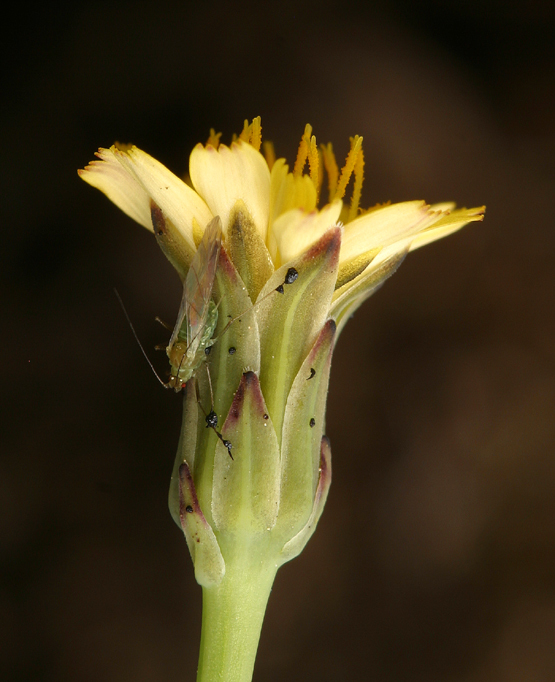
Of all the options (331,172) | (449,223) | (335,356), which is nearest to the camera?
(449,223)

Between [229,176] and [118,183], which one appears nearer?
[229,176]

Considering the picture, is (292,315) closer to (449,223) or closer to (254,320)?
(254,320)

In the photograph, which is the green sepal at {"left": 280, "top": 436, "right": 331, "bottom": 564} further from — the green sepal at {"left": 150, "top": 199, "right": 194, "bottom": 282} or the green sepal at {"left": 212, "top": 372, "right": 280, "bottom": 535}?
the green sepal at {"left": 150, "top": 199, "right": 194, "bottom": 282}

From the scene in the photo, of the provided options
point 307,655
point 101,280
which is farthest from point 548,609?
point 101,280

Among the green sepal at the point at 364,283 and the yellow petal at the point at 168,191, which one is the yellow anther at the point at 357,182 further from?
the yellow petal at the point at 168,191

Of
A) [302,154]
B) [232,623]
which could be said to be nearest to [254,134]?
[302,154]

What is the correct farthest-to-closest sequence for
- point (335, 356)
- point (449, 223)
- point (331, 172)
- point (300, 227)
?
point (335, 356) → point (331, 172) → point (449, 223) → point (300, 227)

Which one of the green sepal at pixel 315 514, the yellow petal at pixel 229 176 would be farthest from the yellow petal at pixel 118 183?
the green sepal at pixel 315 514
